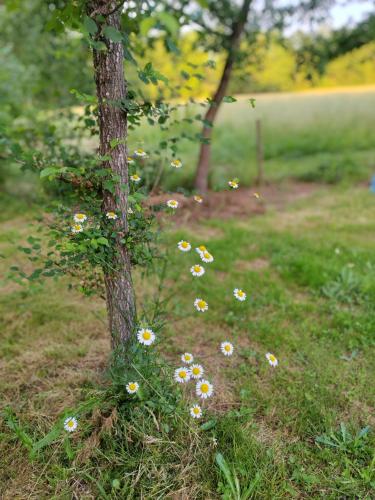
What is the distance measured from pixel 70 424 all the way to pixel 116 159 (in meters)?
1.20

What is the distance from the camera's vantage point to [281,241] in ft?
13.4

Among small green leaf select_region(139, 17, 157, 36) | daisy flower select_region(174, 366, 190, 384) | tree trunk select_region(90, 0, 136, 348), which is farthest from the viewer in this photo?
daisy flower select_region(174, 366, 190, 384)

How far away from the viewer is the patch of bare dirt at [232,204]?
199 inches

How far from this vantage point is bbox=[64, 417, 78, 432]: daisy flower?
154 cm

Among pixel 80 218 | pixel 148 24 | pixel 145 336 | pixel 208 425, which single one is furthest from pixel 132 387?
pixel 148 24

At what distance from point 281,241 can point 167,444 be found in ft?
9.58

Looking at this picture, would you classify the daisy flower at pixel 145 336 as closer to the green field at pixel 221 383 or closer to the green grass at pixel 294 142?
the green field at pixel 221 383

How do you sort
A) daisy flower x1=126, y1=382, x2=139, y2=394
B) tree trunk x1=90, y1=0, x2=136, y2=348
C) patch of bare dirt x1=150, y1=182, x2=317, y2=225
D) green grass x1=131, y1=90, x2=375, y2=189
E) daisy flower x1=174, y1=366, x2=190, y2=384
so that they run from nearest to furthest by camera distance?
tree trunk x1=90, y1=0, x2=136, y2=348, daisy flower x1=126, y1=382, x2=139, y2=394, daisy flower x1=174, y1=366, x2=190, y2=384, patch of bare dirt x1=150, y1=182, x2=317, y2=225, green grass x1=131, y1=90, x2=375, y2=189

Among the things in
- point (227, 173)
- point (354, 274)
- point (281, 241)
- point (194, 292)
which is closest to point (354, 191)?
point (227, 173)

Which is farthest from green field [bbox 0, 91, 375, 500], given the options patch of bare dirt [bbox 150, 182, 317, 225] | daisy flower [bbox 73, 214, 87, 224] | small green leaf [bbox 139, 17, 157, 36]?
small green leaf [bbox 139, 17, 157, 36]

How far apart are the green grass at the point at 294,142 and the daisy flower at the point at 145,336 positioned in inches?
109

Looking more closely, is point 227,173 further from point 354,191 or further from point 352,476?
point 352,476

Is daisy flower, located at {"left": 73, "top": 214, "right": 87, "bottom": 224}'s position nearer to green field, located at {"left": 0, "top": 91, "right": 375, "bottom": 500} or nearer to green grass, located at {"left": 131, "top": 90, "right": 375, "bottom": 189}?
green field, located at {"left": 0, "top": 91, "right": 375, "bottom": 500}

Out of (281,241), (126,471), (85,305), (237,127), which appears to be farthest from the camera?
(237,127)
